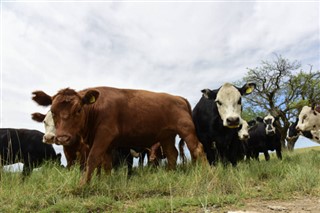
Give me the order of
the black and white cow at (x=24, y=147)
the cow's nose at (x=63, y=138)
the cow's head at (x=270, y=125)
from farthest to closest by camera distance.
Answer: the cow's head at (x=270, y=125) → the black and white cow at (x=24, y=147) → the cow's nose at (x=63, y=138)

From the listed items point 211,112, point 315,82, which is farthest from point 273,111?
point 211,112

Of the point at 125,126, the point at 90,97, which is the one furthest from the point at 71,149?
the point at 90,97

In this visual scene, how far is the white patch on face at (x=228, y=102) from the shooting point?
293 inches

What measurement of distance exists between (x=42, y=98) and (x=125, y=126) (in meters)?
1.66

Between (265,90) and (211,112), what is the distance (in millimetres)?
29797

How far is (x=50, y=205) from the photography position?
481 centimetres

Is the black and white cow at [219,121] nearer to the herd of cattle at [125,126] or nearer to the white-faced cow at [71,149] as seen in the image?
the herd of cattle at [125,126]

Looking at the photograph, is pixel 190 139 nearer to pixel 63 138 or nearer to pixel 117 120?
pixel 117 120

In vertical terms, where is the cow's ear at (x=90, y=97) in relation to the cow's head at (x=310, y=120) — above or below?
Answer: above

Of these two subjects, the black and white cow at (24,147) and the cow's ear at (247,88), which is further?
the black and white cow at (24,147)

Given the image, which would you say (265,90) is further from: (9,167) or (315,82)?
(9,167)

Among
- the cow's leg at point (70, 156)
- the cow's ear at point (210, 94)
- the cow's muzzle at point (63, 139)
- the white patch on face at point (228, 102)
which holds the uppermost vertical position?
the cow's ear at point (210, 94)

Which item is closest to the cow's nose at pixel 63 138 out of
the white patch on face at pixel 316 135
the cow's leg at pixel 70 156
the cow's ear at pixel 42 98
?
the cow's ear at pixel 42 98

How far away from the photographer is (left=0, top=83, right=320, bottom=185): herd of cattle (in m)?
6.01
